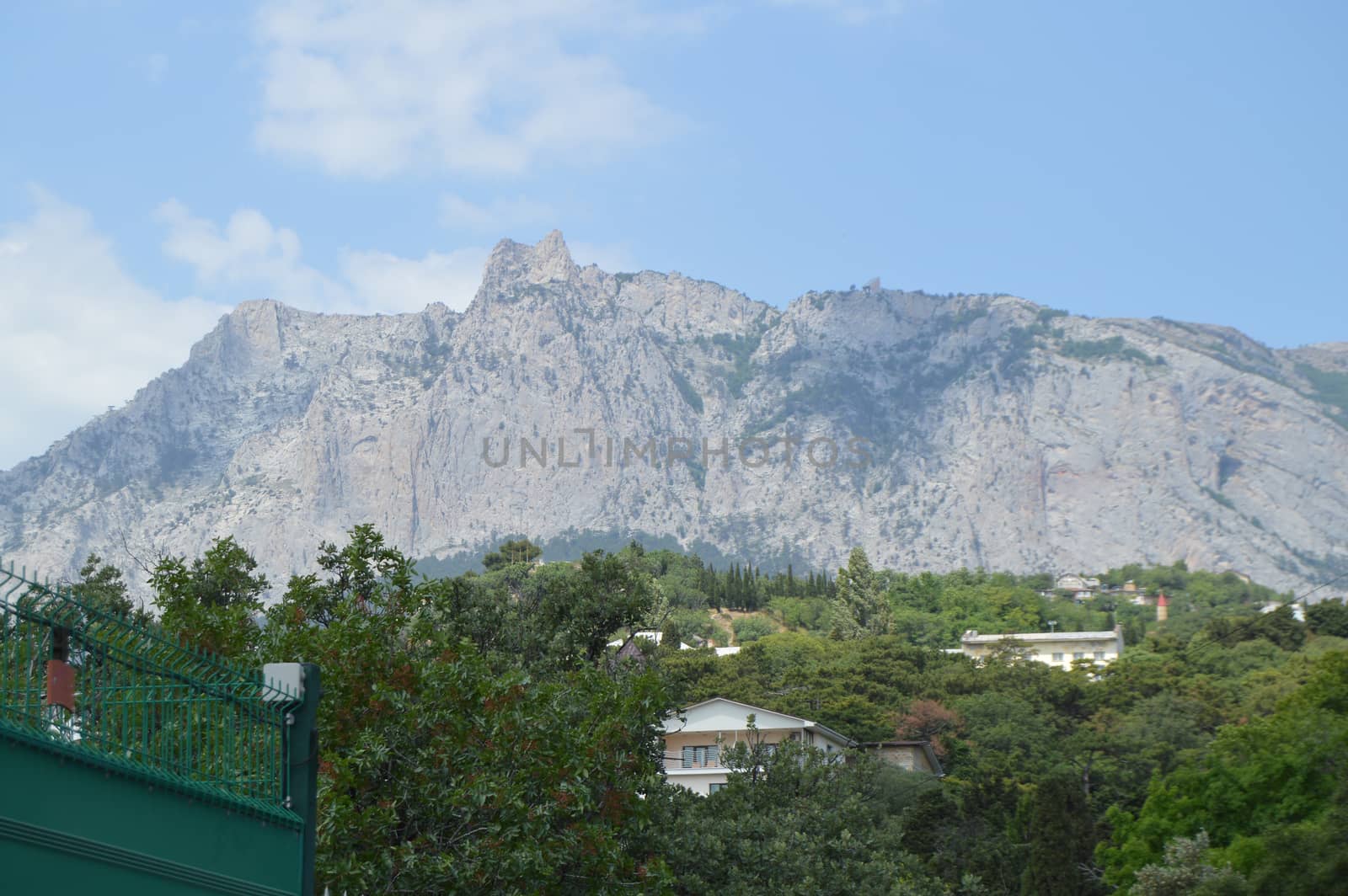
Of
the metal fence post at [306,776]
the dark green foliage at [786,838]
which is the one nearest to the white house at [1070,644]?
the dark green foliage at [786,838]

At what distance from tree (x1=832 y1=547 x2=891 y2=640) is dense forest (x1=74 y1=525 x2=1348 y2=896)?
114 ft

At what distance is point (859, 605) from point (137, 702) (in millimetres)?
119793

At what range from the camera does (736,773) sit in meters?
28.8

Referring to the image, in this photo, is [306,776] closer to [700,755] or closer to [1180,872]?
[1180,872]

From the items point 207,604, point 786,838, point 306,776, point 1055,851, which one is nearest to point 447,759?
point 306,776

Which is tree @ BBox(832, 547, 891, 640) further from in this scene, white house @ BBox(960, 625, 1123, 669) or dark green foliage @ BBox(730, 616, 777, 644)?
white house @ BBox(960, 625, 1123, 669)

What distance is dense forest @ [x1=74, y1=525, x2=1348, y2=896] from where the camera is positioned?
1521 centimetres

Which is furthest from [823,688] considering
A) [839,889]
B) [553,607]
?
[839,889]

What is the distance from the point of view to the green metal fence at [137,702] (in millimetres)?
6664

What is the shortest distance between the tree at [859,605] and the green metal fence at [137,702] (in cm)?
10818

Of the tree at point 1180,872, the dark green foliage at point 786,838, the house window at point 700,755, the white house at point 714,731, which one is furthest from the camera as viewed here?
the house window at point 700,755

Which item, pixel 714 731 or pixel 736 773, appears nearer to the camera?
pixel 736 773

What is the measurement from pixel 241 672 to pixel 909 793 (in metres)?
48.3

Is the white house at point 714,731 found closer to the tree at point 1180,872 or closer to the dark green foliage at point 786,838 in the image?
the tree at point 1180,872
